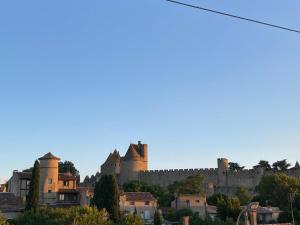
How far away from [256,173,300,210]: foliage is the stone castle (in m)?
16.9

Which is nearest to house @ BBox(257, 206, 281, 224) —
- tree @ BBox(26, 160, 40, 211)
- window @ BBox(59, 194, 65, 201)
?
window @ BBox(59, 194, 65, 201)

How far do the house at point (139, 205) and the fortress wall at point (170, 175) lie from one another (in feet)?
92.4

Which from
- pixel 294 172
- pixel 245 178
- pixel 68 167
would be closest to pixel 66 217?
pixel 245 178

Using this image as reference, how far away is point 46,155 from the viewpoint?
59500 mm

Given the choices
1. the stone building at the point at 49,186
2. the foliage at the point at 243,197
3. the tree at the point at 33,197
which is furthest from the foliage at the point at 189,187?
the tree at the point at 33,197

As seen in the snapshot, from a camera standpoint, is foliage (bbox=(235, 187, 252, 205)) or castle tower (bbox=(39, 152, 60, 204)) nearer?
castle tower (bbox=(39, 152, 60, 204))

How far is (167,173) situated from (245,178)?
1377cm

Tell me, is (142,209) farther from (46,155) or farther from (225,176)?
(225,176)

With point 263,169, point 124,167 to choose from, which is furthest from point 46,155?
point 263,169

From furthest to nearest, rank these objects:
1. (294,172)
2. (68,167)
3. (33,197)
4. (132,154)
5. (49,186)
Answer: (68,167)
(132,154)
(294,172)
(49,186)
(33,197)

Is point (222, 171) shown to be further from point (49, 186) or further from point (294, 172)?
point (49, 186)

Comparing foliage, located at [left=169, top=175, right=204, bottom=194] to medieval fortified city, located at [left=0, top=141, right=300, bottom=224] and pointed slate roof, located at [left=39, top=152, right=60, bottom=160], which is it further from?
pointed slate roof, located at [left=39, top=152, right=60, bottom=160]

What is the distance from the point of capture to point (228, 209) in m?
49.6

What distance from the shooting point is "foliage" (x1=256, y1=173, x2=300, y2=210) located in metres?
55.1
